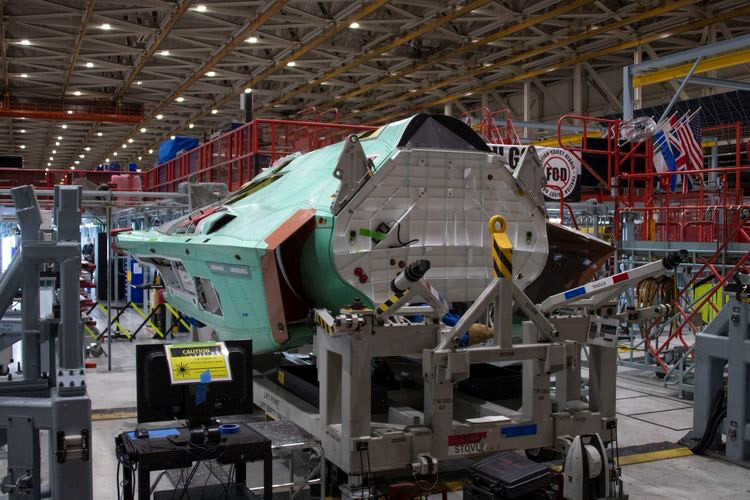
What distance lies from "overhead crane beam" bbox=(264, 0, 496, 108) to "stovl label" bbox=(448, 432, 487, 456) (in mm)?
12163

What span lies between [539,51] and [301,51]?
6.20 m

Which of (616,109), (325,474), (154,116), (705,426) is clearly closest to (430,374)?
(325,474)

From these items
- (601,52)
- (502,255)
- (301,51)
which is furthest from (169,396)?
(601,52)

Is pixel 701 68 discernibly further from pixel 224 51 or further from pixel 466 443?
pixel 224 51

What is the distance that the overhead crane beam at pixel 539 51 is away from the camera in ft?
51.1

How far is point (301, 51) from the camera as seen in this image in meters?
19.5

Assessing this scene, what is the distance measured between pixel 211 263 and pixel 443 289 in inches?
70.0

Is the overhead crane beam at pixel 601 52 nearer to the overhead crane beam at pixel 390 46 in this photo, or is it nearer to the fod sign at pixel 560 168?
the overhead crane beam at pixel 390 46

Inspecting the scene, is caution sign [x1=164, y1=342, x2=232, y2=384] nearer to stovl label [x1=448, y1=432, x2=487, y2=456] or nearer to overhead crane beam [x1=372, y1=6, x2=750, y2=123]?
stovl label [x1=448, y1=432, x2=487, y2=456]

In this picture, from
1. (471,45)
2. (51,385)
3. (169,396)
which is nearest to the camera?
(51,385)

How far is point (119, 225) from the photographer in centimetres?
1997

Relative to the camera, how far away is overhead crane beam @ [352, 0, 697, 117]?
51.1 ft

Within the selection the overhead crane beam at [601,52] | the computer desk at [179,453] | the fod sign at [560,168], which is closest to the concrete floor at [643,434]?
the computer desk at [179,453]

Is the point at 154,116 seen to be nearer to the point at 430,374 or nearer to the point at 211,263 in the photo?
the point at 211,263
